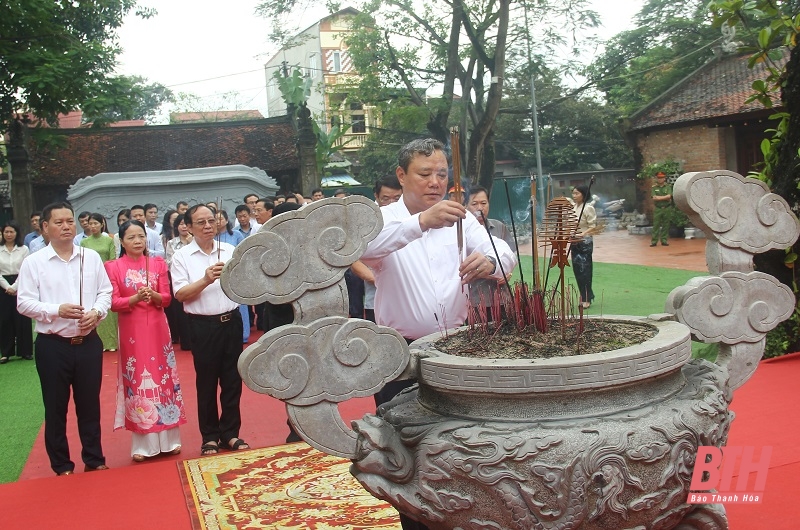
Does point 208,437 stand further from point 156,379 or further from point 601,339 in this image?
point 601,339

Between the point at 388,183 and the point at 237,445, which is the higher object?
the point at 388,183

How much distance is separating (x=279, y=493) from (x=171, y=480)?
72 cm

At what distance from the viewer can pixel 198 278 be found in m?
4.73

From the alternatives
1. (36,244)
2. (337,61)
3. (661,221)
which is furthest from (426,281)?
(337,61)

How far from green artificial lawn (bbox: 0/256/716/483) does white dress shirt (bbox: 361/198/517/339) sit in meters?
0.24

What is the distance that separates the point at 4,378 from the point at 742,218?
6.82 m

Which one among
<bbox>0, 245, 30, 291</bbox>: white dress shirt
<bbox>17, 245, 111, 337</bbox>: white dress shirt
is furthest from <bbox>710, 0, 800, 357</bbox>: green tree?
<bbox>0, 245, 30, 291</bbox>: white dress shirt

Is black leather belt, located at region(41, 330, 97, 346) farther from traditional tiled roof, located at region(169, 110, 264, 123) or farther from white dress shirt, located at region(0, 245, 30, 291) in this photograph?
traditional tiled roof, located at region(169, 110, 264, 123)

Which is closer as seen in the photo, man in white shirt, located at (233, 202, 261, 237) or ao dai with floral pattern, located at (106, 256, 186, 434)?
ao dai with floral pattern, located at (106, 256, 186, 434)

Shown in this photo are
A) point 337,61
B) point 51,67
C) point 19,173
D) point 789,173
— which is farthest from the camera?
point 337,61

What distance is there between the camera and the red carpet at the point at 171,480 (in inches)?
130

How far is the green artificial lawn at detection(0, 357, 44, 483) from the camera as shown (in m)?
4.89

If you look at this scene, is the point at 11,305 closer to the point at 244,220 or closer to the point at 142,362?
the point at 244,220

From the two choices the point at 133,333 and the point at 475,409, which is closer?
the point at 475,409
